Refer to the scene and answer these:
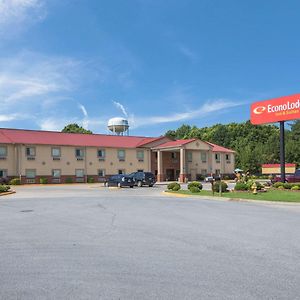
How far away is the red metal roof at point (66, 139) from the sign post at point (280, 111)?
30.1 meters

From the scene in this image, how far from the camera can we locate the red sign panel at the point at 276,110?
3456 cm

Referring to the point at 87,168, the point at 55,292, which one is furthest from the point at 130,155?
the point at 55,292

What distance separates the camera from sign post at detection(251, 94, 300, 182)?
3450cm

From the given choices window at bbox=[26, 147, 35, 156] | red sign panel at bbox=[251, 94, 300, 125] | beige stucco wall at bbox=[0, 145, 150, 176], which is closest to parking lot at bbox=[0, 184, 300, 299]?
red sign panel at bbox=[251, 94, 300, 125]

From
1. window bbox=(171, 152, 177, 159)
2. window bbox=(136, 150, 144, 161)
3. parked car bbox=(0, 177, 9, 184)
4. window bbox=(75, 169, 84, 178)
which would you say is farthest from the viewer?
window bbox=(171, 152, 177, 159)

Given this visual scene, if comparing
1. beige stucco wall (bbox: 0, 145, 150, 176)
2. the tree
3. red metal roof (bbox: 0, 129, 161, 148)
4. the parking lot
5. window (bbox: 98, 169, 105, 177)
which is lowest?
the parking lot

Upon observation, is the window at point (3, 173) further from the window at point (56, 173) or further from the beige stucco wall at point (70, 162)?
the window at point (56, 173)

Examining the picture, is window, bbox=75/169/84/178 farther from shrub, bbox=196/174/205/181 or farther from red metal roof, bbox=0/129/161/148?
shrub, bbox=196/174/205/181

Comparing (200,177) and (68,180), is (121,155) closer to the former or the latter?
(68,180)

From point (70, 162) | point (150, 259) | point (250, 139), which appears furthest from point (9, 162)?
point (250, 139)

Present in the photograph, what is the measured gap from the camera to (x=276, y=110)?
119 ft

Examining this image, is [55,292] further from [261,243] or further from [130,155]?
[130,155]

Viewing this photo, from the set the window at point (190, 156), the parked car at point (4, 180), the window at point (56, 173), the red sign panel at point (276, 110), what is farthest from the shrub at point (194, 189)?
the window at point (190, 156)

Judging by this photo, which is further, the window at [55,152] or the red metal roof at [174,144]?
the red metal roof at [174,144]
